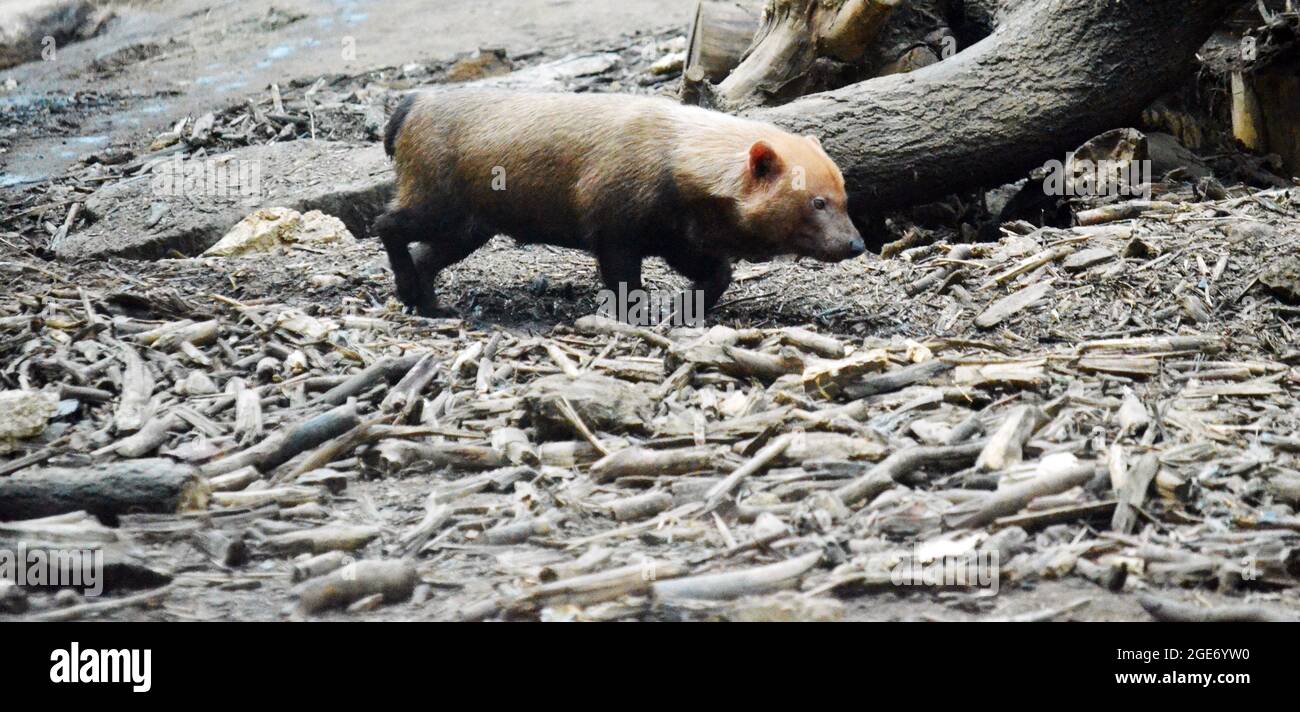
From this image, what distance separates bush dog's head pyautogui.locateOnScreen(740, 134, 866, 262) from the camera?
21.6ft

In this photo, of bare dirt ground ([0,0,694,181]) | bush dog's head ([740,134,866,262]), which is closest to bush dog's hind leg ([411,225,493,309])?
bush dog's head ([740,134,866,262])

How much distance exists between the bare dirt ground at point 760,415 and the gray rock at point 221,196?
24.9 inches

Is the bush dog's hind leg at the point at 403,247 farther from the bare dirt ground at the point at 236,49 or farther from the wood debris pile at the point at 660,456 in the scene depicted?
the bare dirt ground at the point at 236,49

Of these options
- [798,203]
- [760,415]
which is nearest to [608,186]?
[798,203]

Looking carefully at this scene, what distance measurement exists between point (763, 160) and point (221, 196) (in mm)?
4804

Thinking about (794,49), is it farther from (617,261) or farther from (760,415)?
(760,415)

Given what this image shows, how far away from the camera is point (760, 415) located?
15.1 feet

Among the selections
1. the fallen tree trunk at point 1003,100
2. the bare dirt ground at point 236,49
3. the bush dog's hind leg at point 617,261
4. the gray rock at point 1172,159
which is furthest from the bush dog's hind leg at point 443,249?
the bare dirt ground at point 236,49

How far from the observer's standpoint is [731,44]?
32.0ft

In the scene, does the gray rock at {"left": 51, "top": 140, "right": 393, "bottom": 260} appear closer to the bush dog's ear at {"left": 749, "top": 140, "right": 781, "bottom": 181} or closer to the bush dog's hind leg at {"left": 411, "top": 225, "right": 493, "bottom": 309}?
the bush dog's hind leg at {"left": 411, "top": 225, "right": 493, "bottom": 309}
